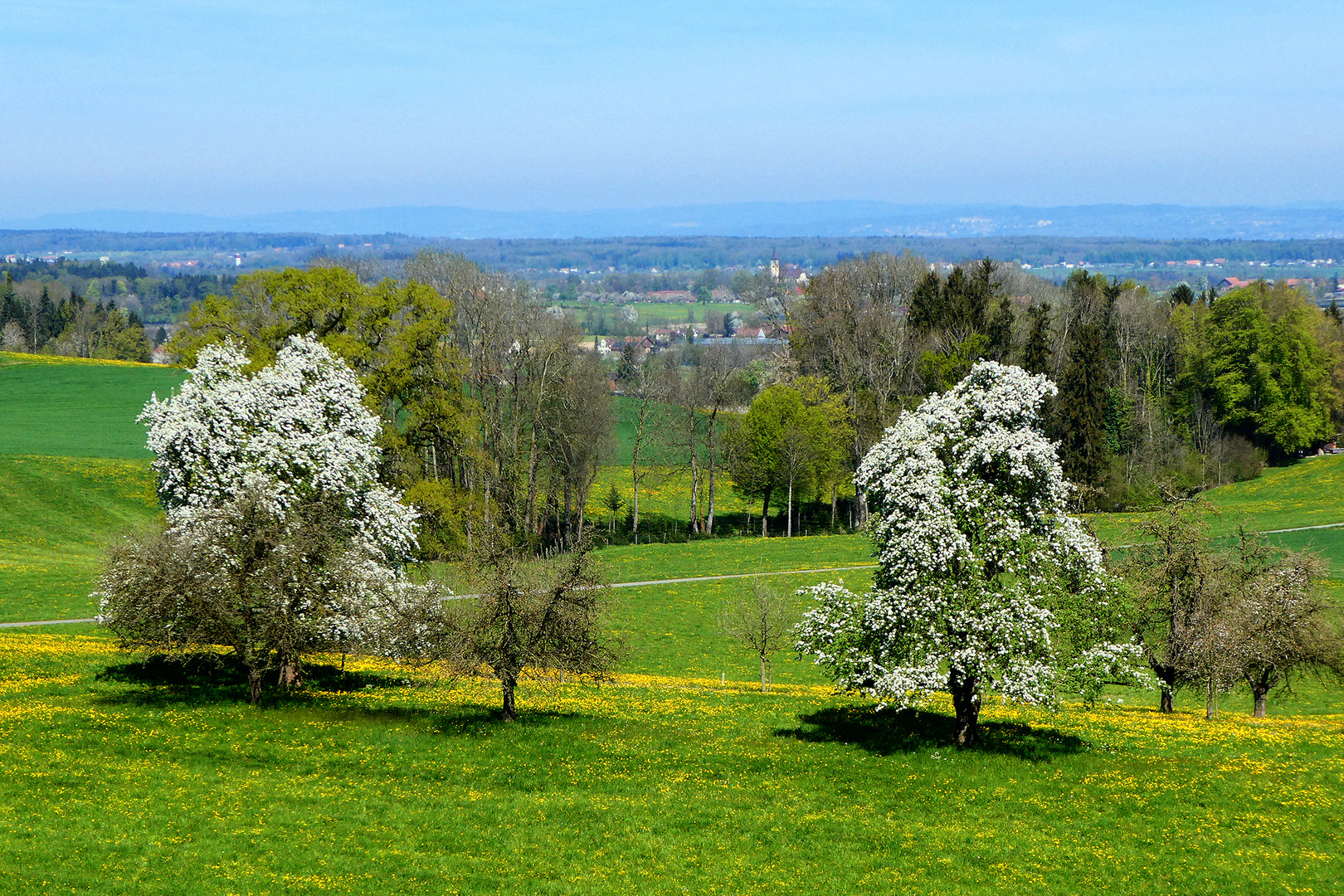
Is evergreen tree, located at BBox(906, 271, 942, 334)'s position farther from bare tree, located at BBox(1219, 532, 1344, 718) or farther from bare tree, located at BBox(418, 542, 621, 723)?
bare tree, located at BBox(418, 542, 621, 723)

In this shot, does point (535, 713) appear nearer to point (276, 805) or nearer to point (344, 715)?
point (344, 715)

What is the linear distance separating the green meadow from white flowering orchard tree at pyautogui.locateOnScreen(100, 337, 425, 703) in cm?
257

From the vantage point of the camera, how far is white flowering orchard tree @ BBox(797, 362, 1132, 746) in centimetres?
2675

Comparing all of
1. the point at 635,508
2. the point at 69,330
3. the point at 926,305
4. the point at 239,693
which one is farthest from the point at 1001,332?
the point at 69,330

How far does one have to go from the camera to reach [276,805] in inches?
987

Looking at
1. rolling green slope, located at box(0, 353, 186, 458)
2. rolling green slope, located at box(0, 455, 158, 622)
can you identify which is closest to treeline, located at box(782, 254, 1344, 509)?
rolling green slope, located at box(0, 455, 158, 622)

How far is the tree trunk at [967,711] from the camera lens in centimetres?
2906

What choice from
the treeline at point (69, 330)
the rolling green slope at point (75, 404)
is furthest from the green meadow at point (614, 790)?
the treeline at point (69, 330)

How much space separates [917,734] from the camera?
31.4 m

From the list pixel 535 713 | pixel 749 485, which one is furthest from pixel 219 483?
pixel 749 485

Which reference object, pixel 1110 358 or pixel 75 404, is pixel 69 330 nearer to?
pixel 75 404

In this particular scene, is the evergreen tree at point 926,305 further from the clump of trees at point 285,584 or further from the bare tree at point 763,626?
the clump of trees at point 285,584

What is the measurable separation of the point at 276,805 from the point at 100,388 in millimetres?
97643

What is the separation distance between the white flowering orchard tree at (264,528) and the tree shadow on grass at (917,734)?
44.3ft
